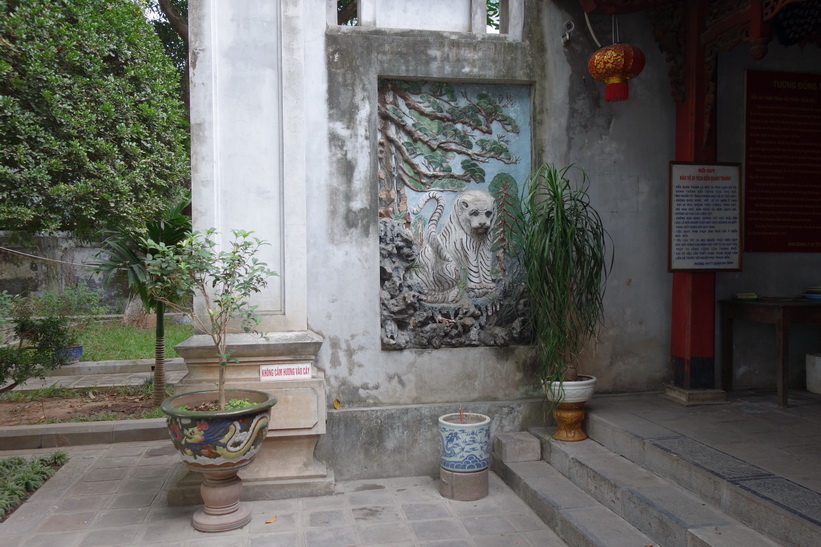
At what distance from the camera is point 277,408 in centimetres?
429

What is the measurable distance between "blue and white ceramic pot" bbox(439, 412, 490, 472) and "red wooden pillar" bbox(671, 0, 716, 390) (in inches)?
70.8

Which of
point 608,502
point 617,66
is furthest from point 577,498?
point 617,66

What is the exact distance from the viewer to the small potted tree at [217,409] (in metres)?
3.67

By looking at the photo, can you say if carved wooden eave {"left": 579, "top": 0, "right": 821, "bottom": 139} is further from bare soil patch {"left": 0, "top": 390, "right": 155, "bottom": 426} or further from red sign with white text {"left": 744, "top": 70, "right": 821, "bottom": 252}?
bare soil patch {"left": 0, "top": 390, "right": 155, "bottom": 426}

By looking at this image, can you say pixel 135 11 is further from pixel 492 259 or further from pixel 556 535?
pixel 556 535

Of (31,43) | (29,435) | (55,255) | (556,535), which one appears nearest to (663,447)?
(556,535)

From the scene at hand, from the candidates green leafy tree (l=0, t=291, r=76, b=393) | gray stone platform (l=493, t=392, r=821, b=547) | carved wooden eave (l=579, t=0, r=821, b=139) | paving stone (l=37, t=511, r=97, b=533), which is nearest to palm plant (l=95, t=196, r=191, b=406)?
green leafy tree (l=0, t=291, r=76, b=393)

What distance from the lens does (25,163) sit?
240 inches

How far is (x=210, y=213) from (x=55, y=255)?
458 inches

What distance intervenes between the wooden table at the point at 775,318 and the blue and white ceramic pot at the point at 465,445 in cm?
221

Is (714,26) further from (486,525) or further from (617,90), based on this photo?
(486,525)

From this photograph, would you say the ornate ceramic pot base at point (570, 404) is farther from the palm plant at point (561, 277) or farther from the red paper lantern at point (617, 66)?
the red paper lantern at point (617, 66)

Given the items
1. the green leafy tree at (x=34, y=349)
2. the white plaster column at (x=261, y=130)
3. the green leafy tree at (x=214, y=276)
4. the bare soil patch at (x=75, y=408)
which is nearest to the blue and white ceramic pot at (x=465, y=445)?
the white plaster column at (x=261, y=130)

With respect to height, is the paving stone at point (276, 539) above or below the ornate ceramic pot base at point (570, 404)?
below
